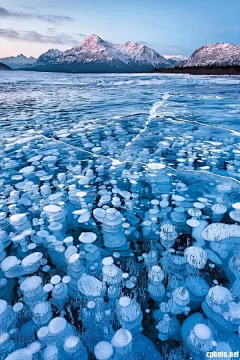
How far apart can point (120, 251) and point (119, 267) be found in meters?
0.24

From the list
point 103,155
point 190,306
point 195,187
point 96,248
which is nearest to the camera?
point 190,306

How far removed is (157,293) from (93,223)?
127cm

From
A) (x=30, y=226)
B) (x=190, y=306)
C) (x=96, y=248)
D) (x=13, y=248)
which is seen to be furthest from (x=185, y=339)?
(x=30, y=226)

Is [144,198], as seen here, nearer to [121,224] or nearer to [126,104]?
[121,224]

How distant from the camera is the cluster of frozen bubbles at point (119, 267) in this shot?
1.71m

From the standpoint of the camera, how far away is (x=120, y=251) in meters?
2.57

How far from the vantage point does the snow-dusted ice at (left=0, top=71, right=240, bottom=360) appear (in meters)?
1.73

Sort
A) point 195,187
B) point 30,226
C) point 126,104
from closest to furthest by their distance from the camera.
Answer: point 30,226, point 195,187, point 126,104

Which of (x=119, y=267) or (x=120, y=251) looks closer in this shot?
(x=119, y=267)

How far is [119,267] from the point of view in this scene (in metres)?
2.35

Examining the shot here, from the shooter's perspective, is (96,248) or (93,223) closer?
(96,248)

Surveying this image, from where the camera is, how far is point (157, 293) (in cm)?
205

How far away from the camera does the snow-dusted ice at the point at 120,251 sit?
5.68 ft

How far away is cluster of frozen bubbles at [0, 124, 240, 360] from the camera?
171 cm
